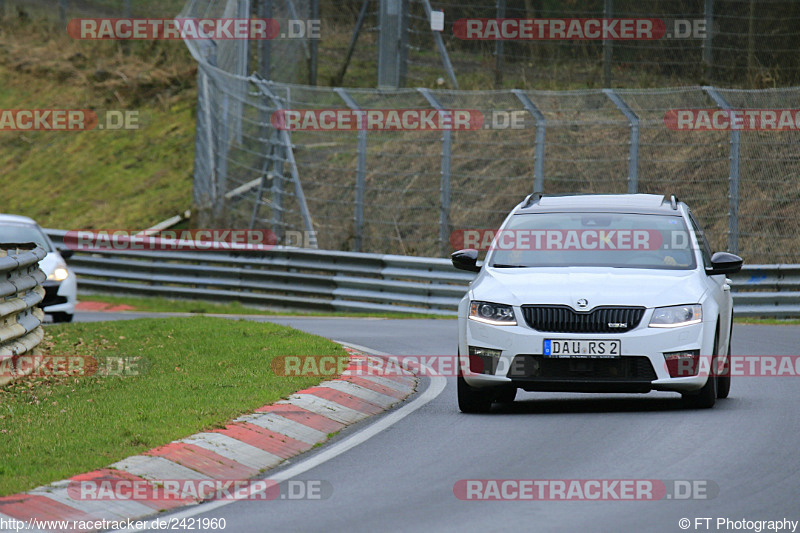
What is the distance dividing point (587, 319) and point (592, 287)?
291 mm

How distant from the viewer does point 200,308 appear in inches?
957

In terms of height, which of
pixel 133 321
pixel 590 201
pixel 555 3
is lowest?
pixel 133 321

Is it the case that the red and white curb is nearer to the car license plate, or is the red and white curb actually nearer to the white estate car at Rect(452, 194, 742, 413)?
the white estate car at Rect(452, 194, 742, 413)

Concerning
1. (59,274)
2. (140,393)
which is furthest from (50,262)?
(140,393)

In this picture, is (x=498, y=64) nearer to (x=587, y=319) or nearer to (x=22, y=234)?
(x=22, y=234)

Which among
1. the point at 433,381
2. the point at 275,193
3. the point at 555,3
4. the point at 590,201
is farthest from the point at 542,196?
the point at 555,3

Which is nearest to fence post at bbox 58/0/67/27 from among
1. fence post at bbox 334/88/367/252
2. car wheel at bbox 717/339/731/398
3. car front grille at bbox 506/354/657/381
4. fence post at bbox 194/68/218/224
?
fence post at bbox 194/68/218/224

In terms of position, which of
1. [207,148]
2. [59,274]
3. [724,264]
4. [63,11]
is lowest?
[59,274]

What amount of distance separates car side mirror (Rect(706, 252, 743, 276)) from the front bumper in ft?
2.60

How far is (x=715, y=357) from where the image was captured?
10750mm

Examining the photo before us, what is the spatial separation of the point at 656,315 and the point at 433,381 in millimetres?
3195

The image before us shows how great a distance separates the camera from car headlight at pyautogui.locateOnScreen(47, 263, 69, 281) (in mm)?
19766

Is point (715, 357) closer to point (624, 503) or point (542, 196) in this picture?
point (542, 196)

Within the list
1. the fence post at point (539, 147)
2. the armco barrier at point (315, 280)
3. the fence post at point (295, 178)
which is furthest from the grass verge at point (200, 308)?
the fence post at point (539, 147)
